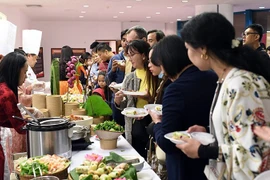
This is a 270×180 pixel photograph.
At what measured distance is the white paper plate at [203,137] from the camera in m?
1.19

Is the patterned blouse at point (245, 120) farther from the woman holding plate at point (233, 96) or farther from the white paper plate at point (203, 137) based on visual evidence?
the white paper plate at point (203, 137)

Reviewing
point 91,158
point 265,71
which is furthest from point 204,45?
point 91,158

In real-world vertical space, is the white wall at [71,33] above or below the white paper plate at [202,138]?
above

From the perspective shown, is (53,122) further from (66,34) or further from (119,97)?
(66,34)

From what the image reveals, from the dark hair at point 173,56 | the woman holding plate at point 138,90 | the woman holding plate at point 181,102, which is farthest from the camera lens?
the woman holding plate at point 138,90

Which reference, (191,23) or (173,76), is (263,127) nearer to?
(191,23)

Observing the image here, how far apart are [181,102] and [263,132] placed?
1.41ft

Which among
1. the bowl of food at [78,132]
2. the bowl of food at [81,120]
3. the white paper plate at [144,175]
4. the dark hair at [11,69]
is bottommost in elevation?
the white paper plate at [144,175]

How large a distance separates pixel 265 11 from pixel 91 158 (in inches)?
385

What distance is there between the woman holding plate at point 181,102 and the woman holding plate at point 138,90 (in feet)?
2.70

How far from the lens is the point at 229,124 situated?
104cm

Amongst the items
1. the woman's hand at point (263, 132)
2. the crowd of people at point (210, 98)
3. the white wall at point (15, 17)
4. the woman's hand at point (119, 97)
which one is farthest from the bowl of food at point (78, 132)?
the white wall at point (15, 17)

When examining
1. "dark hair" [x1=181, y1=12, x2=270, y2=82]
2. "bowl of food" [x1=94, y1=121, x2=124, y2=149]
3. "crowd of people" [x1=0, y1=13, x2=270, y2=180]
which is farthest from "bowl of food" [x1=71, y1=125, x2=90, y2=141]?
"dark hair" [x1=181, y1=12, x2=270, y2=82]

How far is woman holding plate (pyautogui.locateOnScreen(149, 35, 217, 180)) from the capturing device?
53.4 inches
